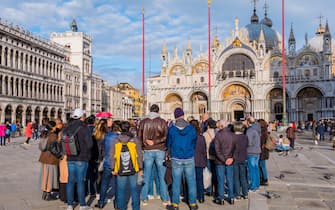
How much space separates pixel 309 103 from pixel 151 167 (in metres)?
49.2

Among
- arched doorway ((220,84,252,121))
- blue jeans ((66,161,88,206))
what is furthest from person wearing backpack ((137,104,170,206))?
arched doorway ((220,84,252,121))

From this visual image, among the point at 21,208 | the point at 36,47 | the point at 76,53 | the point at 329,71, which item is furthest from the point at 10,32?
the point at 329,71

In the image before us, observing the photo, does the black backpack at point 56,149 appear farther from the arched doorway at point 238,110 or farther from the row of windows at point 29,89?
the arched doorway at point 238,110

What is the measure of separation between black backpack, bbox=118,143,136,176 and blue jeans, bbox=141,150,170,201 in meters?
1.30

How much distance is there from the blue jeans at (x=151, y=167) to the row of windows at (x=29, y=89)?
116ft

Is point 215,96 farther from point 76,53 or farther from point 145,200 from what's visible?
point 145,200

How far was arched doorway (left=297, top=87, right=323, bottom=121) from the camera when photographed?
51.0 m

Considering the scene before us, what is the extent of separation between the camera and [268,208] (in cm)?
670

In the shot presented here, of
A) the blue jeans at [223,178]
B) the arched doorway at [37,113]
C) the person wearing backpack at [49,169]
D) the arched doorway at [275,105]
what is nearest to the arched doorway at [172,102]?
the arched doorway at [275,105]

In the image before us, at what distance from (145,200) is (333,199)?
3.90m

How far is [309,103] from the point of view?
51.7 metres

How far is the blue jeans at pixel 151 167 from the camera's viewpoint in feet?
22.8

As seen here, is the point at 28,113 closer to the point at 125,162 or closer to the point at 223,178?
the point at 223,178

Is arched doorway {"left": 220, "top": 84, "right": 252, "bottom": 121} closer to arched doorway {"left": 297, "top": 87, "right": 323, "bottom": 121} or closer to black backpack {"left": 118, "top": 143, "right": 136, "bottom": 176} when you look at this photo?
arched doorway {"left": 297, "top": 87, "right": 323, "bottom": 121}
